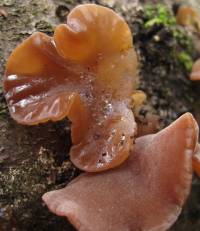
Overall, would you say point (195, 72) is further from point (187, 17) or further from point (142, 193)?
point (142, 193)

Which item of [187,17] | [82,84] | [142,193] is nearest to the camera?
[142,193]

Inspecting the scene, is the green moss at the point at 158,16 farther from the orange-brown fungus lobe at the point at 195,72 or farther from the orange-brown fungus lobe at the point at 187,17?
the orange-brown fungus lobe at the point at 195,72

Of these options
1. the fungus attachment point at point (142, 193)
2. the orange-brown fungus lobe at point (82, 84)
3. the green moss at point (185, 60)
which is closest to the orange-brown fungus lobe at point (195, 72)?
the green moss at point (185, 60)

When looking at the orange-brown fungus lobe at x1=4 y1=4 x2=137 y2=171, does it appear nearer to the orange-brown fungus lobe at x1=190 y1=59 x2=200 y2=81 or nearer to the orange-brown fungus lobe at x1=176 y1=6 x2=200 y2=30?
the orange-brown fungus lobe at x1=190 y1=59 x2=200 y2=81

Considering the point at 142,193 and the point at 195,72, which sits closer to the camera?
the point at 142,193

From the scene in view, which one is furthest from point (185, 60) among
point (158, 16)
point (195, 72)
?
point (158, 16)

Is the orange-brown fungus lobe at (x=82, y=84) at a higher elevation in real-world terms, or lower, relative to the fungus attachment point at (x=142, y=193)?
higher
